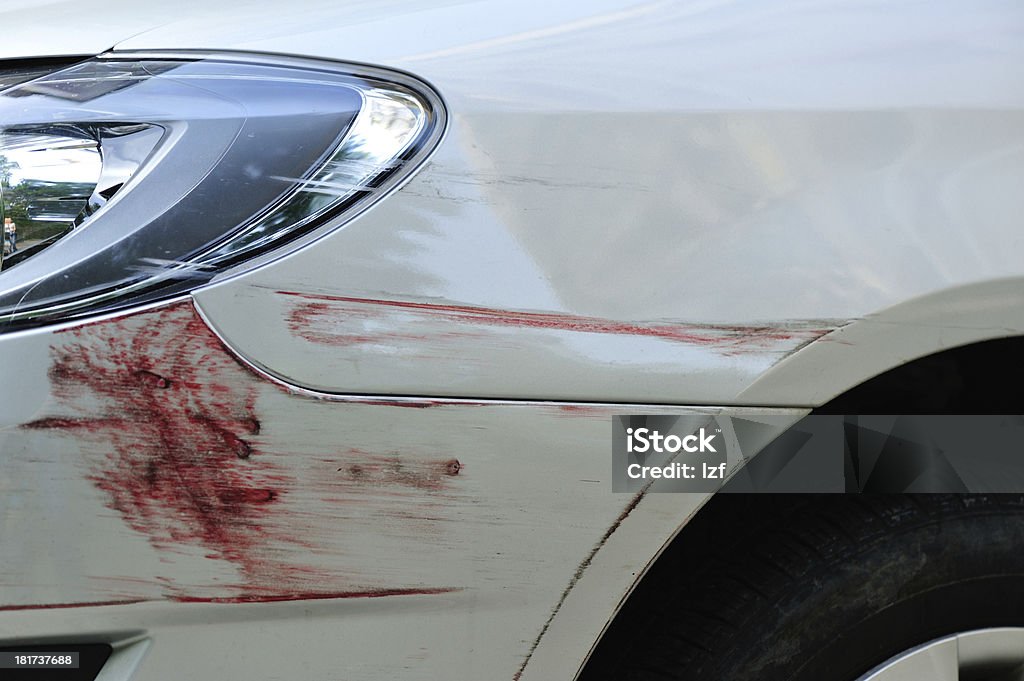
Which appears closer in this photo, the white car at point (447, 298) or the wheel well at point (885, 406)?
the white car at point (447, 298)

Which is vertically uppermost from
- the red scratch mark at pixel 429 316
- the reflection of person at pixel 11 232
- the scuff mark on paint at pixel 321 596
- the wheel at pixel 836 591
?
the reflection of person at pixel 11 232

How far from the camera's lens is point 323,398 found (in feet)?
3.37

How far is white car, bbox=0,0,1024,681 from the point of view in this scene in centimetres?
102

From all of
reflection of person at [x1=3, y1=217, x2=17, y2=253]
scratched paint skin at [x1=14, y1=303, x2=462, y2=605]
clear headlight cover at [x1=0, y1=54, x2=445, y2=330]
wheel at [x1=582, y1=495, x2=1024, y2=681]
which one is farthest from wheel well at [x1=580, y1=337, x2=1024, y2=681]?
reflection of person at [x1=3, y1=217, x2=17, y2=253]

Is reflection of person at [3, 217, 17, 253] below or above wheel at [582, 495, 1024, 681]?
above

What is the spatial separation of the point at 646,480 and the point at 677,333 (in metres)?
0.18

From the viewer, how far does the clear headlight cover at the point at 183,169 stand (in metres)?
1.02

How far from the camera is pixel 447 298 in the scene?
1028 mm

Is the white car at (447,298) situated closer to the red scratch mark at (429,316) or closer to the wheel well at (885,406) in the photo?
the red scratch mark at (429,316)

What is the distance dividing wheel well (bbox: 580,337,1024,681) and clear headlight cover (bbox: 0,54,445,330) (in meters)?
0.67

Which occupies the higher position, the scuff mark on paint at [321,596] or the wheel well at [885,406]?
the wheel well at [885,406]

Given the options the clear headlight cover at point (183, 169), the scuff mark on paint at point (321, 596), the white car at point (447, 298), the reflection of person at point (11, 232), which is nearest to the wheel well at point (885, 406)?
the white car at point (447, 298)

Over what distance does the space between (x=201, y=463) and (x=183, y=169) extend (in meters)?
0.34

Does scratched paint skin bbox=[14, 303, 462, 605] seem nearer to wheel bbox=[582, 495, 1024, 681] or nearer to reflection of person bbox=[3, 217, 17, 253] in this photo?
reflection of person bbox=[3, 217, 17, 253]
